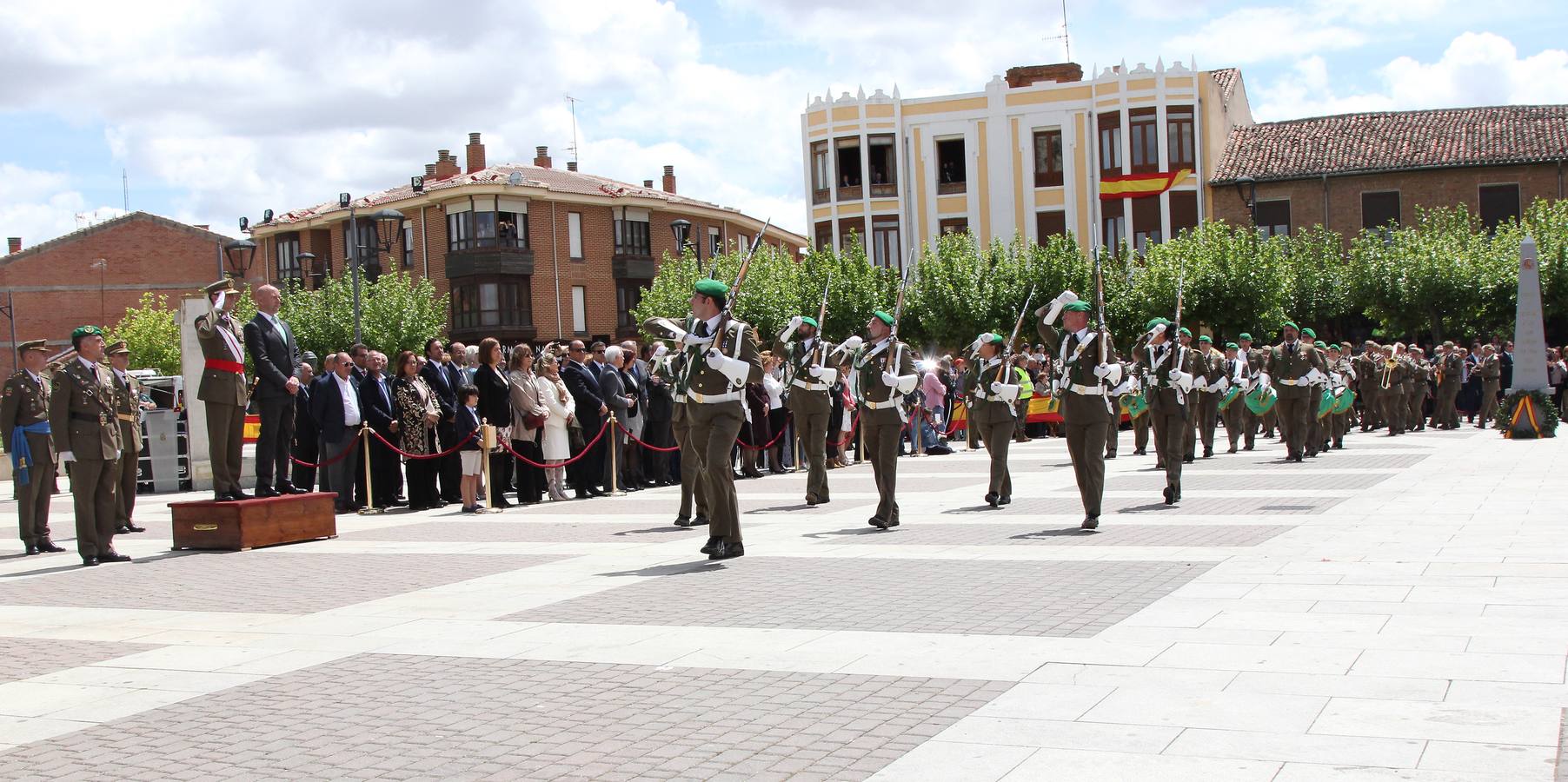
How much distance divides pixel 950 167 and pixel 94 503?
4378 cm

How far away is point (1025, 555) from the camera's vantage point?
1027 cm

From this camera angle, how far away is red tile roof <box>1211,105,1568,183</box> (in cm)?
4822

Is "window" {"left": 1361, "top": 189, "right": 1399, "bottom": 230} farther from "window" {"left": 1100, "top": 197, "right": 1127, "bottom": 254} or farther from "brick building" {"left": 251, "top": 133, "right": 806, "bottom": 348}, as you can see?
"brick building" {"left": 251, "top": 133, "right": 806, "bottom": 348}

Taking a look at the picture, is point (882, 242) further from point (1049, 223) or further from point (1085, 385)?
point (1085, 385)

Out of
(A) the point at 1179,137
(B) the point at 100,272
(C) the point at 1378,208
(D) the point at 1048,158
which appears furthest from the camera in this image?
(B) the point at 100,272

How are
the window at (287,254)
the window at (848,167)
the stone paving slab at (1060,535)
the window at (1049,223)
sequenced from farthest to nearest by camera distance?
the window at (287,254)
the window at (848,167)
the window at (1049,223)
the stone paving slab at (1060,535)

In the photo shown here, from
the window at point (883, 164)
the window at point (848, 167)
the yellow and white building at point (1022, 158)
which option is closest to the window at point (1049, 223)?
the yellow and white building at point (1022, 158)

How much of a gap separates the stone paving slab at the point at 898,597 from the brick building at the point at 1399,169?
4254 centimetres

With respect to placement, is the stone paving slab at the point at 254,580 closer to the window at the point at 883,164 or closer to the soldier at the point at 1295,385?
the soldier at the point at 1295,385

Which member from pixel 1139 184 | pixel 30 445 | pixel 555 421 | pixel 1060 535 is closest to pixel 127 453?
pixel 30 445

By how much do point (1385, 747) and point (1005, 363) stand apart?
10315 mm

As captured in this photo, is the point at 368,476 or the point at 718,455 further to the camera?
the point at 368,476

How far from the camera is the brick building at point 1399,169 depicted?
47.6m

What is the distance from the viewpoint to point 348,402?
645 inches
